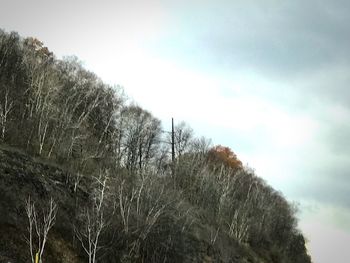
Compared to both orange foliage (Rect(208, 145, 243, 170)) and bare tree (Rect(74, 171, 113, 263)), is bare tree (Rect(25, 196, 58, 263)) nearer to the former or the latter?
bare tree (Rect(74, 171, 113, 263))

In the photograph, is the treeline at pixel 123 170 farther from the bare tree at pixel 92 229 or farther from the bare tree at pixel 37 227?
the bare tree at pixel 37 227

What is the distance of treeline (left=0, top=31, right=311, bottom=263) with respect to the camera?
39.8m

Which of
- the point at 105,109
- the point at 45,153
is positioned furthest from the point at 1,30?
the point at 45,153

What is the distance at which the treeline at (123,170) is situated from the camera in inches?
1566

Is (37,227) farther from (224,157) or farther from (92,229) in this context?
(224,157)

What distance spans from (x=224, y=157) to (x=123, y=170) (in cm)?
4256

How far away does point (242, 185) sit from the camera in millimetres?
81062

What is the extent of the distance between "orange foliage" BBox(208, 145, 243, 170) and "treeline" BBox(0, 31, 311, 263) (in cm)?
29

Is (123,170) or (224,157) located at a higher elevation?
(224,157)

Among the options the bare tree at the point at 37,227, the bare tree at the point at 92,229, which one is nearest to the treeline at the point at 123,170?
the bare tree at the point at 92,229

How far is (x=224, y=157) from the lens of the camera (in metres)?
95.1

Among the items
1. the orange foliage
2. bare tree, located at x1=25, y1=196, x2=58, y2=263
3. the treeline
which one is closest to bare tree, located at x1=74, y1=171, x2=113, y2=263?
the treeline

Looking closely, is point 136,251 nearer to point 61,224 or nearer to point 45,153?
point 61,224

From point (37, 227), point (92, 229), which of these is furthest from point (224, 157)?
point (37, 227)
